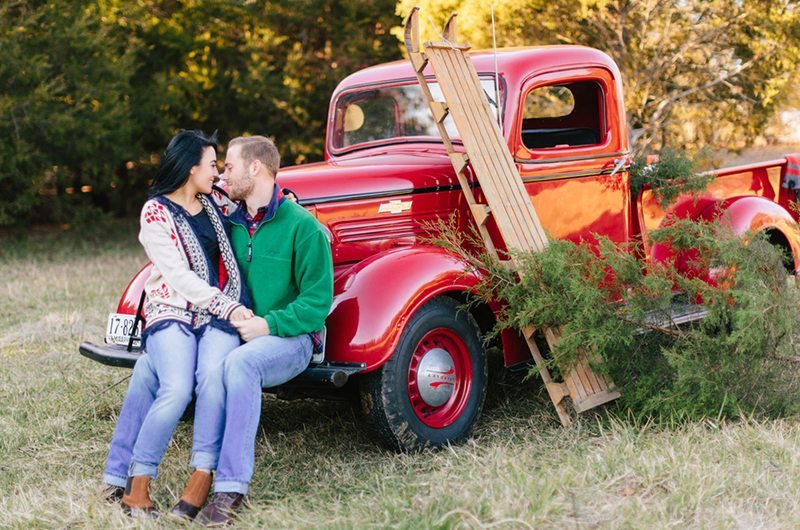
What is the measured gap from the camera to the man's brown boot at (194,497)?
3.56 metres

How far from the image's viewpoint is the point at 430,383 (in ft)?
14.3

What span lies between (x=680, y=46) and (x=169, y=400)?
1121cm

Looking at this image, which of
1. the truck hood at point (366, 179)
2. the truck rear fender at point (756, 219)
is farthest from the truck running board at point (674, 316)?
the truck hood at point (366, 179)

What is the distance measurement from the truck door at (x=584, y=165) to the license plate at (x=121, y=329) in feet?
7.22

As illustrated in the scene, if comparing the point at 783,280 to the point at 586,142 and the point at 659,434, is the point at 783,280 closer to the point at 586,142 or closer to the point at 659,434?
the point at 659,434

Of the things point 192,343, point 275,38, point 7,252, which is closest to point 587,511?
point 192,343

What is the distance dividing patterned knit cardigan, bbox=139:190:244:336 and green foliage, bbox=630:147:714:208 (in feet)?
8.84

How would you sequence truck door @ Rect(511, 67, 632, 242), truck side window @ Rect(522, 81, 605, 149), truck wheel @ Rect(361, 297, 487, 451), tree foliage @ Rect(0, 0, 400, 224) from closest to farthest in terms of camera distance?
1. truck wheel @ Rect(361, 297, 487, 451)
2. truck door @ Rect(511, 67, 632, 242)
3. truck side window @ Rect(522, 81, 605, 149)
4. tree foliage @ Rect(0, 0, 400, 224)

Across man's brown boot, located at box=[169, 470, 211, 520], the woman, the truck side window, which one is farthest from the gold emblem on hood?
man's brown boot, located at box=[169, 470, 211, 520]

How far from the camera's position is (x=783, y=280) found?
4520mm

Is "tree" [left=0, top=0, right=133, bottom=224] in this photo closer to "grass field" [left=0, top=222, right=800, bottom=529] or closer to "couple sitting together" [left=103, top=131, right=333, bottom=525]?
"grass field" [left=0, top=222, right=800, bottom=529]

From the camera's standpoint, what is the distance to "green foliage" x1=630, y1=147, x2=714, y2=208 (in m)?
5.46

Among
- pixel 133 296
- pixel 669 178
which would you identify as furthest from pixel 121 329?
pixel 669 178

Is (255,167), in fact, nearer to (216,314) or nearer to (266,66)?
(216,314)
